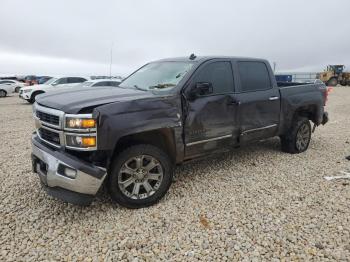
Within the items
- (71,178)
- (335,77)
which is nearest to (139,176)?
(71,178)

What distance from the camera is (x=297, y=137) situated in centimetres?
572

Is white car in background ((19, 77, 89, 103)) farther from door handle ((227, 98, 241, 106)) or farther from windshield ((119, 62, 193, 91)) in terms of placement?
door handle ((227, 98, 241, 106))

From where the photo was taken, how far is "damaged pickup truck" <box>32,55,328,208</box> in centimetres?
307

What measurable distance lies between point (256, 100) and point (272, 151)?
178cm

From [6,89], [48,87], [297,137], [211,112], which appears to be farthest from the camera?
[6,89]

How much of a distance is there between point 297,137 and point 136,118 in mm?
3802

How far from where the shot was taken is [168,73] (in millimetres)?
4227

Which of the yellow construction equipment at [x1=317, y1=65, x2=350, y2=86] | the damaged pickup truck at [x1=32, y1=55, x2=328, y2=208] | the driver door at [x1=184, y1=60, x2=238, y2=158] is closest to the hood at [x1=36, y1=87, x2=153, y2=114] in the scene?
the damaged pickup truck at [x1=32, y1=55, x2=328, y2=208]

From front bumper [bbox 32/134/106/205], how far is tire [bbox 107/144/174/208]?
0.25 meters

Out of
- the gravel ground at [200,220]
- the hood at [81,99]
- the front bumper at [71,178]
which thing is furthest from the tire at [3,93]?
the front bumper at [71,178]

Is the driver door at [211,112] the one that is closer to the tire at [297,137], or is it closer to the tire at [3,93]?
the tire at [297,137]

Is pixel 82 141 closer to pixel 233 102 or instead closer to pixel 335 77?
pixel 233 102

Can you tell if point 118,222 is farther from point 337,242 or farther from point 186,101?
point 337,242

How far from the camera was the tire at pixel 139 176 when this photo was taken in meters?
3.33
